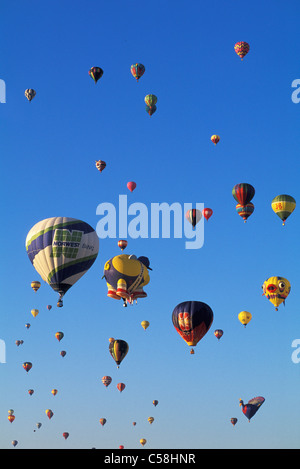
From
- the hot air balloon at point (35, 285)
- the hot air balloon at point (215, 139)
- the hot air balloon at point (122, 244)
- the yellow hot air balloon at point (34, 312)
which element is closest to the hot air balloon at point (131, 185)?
the hot air balloon at point (122, 244)

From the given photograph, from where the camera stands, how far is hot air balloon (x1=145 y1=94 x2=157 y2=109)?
53188mm

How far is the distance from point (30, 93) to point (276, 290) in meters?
21.1

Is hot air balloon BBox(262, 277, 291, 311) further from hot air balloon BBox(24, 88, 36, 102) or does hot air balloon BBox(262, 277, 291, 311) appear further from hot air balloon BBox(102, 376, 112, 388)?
hot air balloon BBox(24, 88, 36, 102)

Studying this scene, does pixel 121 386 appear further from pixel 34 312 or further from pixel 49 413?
pixel 49 413

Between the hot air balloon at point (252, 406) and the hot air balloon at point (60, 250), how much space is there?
22.6 meters

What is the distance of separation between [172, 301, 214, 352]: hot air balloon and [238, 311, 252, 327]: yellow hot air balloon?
11.2 m

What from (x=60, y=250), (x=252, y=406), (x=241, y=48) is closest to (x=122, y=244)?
(x=60, y=250)

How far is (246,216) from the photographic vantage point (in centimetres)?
5231

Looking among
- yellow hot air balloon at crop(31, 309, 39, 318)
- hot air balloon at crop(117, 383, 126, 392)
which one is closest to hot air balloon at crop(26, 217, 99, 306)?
hot air balloon at crop(117, 383, 126, 392)

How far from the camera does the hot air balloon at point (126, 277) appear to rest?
46469 millimetres
